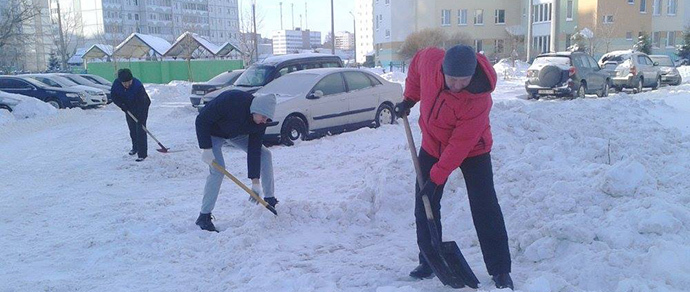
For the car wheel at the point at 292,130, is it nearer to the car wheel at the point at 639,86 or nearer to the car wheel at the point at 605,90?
the car wheel at the point at 605,90

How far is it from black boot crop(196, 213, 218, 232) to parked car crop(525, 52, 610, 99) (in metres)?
14.6

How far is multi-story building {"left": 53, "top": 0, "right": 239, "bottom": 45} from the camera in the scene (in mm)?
84875

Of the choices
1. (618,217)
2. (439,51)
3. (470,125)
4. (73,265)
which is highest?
(439,51)

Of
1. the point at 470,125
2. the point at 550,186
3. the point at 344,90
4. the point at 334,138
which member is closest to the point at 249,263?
the point at 470,125

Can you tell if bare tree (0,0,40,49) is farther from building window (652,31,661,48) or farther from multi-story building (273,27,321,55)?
multi-story building (273,27,321,55)

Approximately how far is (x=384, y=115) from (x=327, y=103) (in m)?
1.69

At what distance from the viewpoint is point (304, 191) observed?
7109mm

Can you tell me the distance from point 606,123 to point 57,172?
8759mm

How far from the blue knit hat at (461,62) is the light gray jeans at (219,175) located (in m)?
2.88

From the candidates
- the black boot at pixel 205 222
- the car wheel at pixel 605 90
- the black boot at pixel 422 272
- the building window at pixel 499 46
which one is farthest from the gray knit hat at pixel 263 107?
the building window at pixel 499 46

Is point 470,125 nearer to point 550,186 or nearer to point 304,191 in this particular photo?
point 550,186

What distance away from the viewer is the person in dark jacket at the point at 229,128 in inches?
219

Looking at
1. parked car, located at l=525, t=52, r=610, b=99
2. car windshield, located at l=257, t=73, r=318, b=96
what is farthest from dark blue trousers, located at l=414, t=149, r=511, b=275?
parked car, located at l=525, t=52, r=610, b=99

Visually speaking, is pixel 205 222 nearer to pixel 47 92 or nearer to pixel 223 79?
pixel 223 79
